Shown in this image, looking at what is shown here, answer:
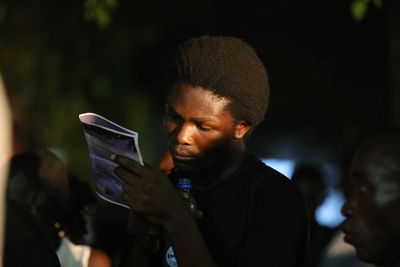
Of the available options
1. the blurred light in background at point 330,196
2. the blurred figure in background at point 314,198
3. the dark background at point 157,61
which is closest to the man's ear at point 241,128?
the blurred figure in background at point 314,198

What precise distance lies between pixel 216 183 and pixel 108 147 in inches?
20.9

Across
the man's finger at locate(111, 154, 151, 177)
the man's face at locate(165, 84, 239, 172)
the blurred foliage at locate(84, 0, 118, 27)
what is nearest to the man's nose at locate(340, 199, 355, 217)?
the man's face at locate(165, 84, 239, 172)

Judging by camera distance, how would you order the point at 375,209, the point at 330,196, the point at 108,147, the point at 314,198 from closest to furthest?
1. the point at 375,209
2. the point at 108,147
3. the point at 314,198
4. the point at 330,196

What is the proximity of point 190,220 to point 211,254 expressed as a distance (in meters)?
0.26

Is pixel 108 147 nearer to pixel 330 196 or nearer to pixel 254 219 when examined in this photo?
pixel 254 219

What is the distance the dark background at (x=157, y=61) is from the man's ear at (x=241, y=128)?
6.16 metres

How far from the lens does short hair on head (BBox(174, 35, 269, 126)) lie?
299cm

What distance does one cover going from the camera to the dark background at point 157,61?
30.9 feet

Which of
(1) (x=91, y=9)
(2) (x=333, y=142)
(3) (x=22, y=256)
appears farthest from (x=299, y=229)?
(2) (x=333, y=142)

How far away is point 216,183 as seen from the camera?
2.98 meters

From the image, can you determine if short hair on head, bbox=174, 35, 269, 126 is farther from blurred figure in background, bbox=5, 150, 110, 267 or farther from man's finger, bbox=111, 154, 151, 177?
blurred figure in background, bbox=5, 150, 110, 267

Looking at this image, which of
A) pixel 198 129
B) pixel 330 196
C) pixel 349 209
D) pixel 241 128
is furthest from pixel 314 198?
pixel 330 196

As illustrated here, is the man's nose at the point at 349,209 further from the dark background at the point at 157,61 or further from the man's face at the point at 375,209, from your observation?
the dark background at the point at 157,61

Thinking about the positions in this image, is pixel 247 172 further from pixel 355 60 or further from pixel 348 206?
pixel 355 60
